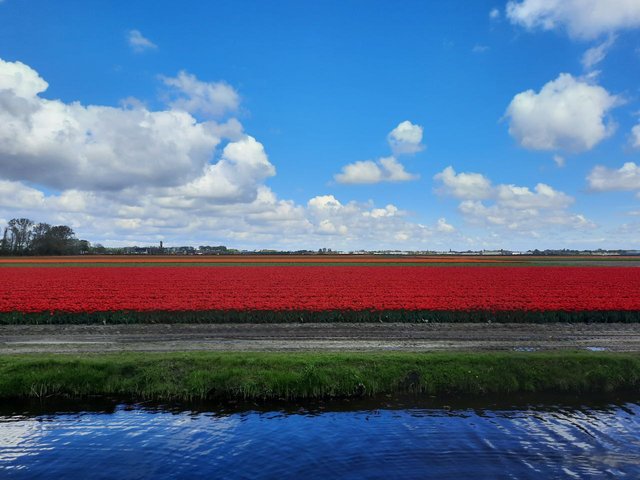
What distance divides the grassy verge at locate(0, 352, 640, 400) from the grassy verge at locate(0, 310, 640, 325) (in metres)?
8.93

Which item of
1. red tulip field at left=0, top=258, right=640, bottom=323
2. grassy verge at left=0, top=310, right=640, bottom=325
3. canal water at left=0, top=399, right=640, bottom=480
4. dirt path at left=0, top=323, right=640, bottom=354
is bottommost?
canal water at left=0, top=399, right=640, bottom=480

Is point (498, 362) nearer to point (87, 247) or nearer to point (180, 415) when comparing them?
point (180, 415)

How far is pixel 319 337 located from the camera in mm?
22031

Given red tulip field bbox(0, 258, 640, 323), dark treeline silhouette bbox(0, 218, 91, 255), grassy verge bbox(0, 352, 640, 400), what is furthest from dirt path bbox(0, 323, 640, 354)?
dark treeline silhouette bbox(0, 218, 91, 255)

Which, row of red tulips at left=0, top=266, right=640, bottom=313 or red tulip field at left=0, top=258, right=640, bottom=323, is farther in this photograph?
row of red tulips at left=0, top=266, right=640, bottom=313

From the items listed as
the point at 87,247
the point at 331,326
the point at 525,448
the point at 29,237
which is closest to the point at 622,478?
the point at 525,448

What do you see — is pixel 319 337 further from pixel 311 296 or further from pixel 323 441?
pixel 323 441

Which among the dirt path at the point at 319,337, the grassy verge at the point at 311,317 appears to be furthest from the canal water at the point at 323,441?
the grassy verge at the point at 311,317

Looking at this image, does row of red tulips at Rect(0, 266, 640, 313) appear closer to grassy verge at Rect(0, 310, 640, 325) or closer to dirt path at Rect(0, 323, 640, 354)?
grassy verge at Rect(0, 310, 640, 325)

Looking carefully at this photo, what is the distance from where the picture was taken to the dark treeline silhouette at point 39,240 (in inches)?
5221

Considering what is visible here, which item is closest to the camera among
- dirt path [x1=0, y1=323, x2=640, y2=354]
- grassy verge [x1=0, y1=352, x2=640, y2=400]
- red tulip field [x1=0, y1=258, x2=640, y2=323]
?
grassy verge [x1=0, y1=352, x2=640, y2=400]

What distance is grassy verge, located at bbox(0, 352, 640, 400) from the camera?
14312 mm

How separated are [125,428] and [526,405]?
444 inches

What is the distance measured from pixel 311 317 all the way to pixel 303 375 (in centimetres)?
1130
